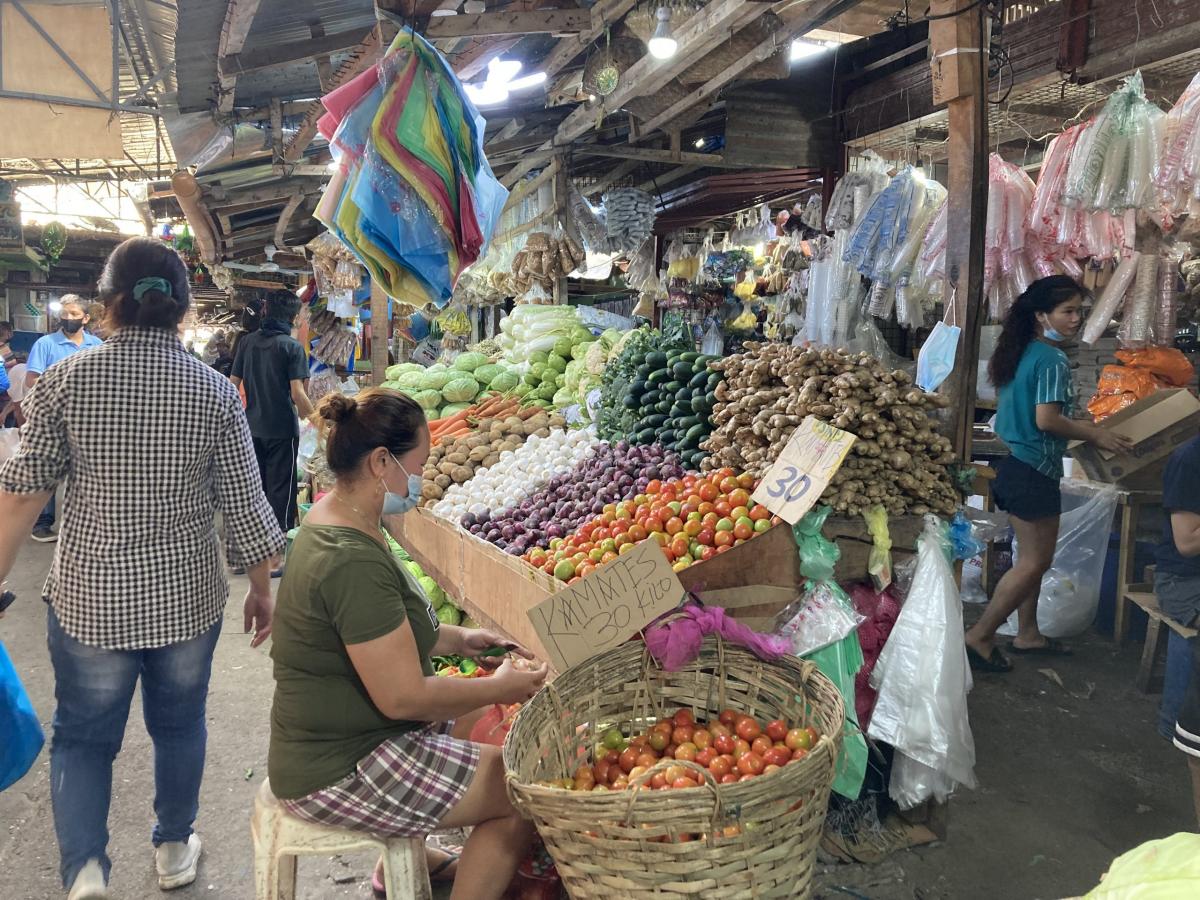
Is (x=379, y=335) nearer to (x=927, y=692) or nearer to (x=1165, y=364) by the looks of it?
(x=927, y=692)

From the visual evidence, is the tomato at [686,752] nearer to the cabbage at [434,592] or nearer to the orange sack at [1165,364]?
the cabbage at [434,592]

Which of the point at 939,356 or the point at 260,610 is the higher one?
the point at 939,356

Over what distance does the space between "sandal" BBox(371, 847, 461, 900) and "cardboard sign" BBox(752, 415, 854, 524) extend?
1.58 m

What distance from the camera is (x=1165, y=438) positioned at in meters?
4.71

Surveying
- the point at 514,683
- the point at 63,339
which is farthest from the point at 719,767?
the point at 63,339

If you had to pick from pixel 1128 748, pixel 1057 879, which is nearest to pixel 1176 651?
pixel 1057 879

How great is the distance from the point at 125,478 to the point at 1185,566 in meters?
3.48

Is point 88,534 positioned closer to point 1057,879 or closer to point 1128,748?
point 1057,879

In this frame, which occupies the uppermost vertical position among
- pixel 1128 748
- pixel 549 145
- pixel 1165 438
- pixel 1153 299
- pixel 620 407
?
pixel 549 145

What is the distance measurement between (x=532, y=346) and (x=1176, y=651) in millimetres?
4648

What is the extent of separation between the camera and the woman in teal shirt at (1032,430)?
4.14m

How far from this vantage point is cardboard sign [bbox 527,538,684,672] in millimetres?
2156

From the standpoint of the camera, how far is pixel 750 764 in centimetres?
200

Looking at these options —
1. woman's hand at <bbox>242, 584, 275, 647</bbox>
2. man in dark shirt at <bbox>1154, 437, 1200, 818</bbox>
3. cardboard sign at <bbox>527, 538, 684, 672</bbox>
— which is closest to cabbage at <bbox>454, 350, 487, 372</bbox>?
woman's hand at <bbox>242, 584, 275, 647</bbox>
